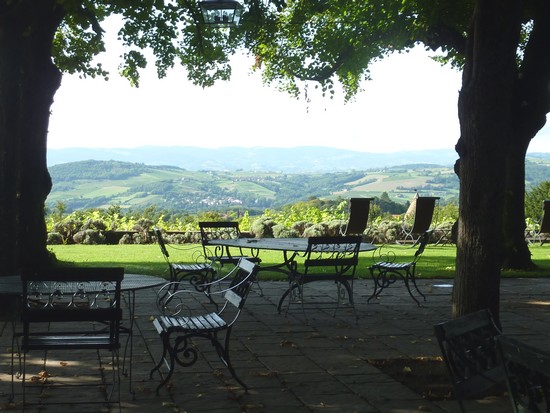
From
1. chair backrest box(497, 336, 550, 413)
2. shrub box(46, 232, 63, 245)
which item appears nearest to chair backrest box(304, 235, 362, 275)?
chair backrest box(497, 336, 550, 413)

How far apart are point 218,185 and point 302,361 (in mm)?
50051

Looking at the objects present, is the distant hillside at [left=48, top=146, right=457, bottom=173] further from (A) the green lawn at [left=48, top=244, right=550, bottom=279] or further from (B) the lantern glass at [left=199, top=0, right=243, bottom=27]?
(B) the lantern glass at [left=199, top=0, right=243, bottom=27]

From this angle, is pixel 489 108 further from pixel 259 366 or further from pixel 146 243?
pixel 146 243

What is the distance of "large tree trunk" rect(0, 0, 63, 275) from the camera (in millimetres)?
8109

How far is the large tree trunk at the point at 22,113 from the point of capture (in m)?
8.11

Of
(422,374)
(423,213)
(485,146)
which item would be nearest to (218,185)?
(423,213)

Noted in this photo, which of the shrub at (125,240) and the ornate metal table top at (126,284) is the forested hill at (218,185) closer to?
the shrub at (125,240)

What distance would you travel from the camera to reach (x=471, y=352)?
420 centimetres

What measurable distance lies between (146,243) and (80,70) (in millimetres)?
5900

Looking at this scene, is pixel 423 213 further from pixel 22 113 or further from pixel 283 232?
pixel 22 113

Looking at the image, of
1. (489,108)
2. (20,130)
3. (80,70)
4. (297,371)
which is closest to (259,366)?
(297,371)

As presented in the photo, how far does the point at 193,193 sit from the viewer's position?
50.1m

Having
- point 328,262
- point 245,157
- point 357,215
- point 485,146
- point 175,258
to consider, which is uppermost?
point 485,146

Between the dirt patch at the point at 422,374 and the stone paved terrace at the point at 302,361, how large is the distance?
93 mm
